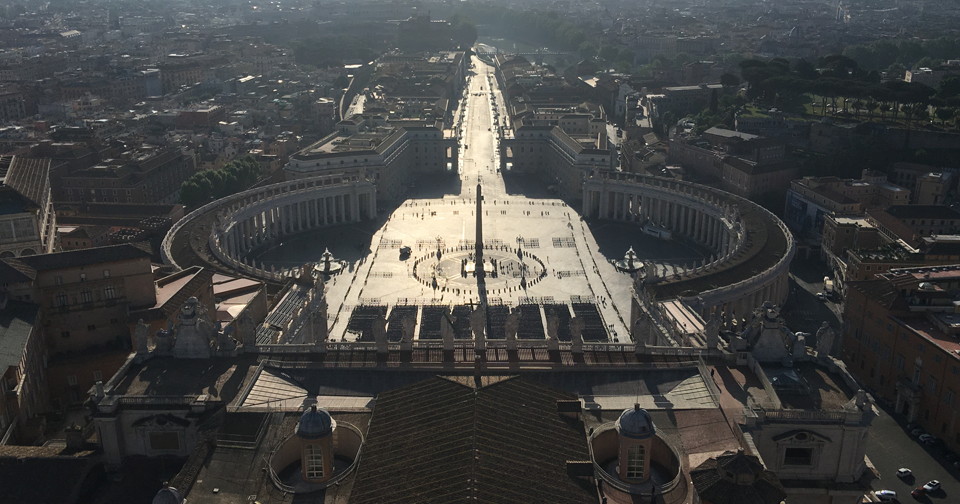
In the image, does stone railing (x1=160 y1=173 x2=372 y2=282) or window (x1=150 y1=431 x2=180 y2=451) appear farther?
stone railing (x1=160 y1=173 x2=372 y2=282)

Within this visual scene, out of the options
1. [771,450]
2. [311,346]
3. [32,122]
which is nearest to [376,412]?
[311,346]

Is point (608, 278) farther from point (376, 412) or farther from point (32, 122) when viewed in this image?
point (32, 122)

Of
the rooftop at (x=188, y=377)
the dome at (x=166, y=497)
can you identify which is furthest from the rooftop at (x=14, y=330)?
the dome at (x=166, y=497)

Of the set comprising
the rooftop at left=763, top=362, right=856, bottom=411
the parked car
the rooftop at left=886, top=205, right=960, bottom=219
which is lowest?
the parked car

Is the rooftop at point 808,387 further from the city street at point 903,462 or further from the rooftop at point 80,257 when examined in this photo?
the rooftop at point 80,257

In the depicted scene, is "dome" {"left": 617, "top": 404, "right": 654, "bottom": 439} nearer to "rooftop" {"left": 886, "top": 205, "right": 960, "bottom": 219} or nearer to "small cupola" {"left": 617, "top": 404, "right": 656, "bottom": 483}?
"small cupola" {"left": 617, "top": 404, "right": 656, "bottom": 483}

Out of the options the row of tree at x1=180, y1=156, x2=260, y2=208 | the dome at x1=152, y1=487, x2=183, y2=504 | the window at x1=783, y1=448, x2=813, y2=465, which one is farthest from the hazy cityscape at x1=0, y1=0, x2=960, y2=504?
the row of tree at x1=180, y1=156, x2=260, y2=208

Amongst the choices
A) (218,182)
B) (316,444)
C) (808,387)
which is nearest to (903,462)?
(808,387)
